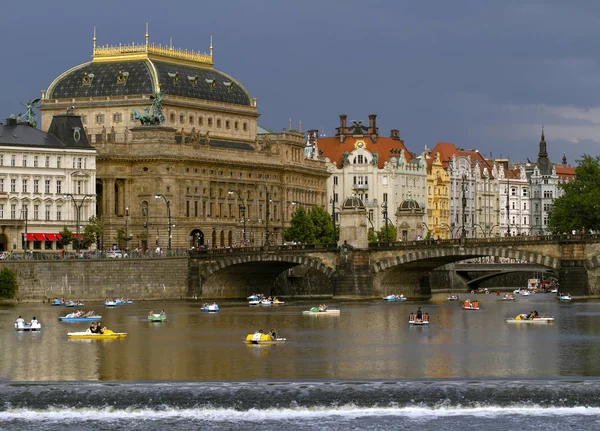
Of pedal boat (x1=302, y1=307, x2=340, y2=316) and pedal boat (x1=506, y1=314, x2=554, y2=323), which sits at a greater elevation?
pedal boat (x1=302, y1=307, x2=340, y2=316)

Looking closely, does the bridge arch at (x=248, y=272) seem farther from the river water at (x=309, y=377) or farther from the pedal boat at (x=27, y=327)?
the pedal boat at (x=27, y=327)

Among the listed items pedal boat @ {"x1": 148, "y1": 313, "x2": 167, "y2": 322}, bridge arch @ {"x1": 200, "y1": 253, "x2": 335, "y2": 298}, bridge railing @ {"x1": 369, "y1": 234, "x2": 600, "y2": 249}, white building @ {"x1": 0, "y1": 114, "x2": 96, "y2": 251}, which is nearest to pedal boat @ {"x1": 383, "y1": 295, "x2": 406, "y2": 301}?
bridge railing @ {"x1": 369, "y1": 234, "x2": 600, "y2": 249}

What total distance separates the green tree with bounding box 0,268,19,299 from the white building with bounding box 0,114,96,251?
17895 mm

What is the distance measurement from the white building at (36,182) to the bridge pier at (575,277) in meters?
57.1

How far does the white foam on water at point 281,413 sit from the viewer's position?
8619 centimetres

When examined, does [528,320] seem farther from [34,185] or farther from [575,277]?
[34,185]

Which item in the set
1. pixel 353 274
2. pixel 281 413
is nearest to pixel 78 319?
pixel 353 274

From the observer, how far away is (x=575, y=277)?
16312 centimetres

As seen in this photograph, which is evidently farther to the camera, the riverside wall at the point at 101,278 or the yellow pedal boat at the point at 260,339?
the riverside wall at the point at 101,278

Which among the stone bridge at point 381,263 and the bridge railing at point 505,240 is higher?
the bridge railing at point 505,240

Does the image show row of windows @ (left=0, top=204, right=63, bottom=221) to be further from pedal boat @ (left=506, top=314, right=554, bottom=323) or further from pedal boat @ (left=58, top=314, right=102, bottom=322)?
pedal boat @ (left=506, top=314, right=554, bottom=323)

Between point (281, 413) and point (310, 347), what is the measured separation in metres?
28.4

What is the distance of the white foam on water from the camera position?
8619 centimetres

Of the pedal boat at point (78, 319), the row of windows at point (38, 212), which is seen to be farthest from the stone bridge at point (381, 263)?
the pedal boat at point (78, 319)
